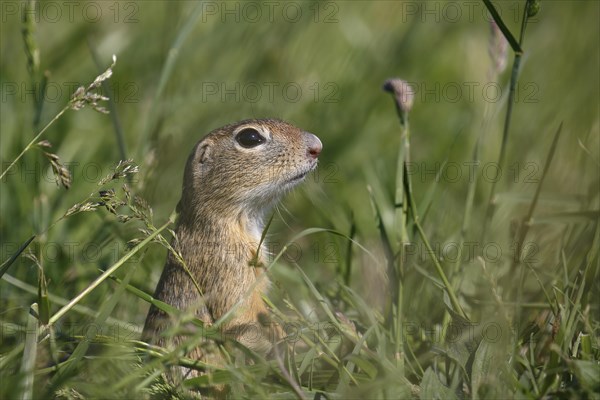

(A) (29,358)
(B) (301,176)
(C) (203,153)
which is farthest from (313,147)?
(A) (29,358)

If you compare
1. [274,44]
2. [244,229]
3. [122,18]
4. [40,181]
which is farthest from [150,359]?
[122,18]

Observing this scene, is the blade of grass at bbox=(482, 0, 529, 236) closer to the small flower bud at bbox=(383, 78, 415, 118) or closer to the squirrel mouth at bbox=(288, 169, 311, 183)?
the small flower bud at bbox=(383, 78, 415, 118)

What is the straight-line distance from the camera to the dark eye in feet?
13.7

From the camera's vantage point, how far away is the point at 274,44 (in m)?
6.41

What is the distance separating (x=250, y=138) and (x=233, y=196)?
318 millimetres

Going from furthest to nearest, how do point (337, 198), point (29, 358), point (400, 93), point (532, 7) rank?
1. point (337, 198)
2. point (400, 93)
3. point (532, 7)
4. point (29, 358)

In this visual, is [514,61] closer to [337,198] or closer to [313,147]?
[313,147]

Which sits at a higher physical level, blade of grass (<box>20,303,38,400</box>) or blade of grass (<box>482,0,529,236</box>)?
blade of grass (<box>482,0,529,236</box>)

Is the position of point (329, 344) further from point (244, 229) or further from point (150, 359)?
point (244, 229)

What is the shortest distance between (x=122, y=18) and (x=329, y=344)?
14.6 feet

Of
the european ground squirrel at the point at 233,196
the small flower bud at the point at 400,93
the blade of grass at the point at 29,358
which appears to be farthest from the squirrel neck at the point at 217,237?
the blade of grass at the point at 29,358

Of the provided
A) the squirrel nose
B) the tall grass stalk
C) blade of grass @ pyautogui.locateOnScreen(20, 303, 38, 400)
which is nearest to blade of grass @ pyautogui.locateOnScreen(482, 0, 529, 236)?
the tall grass stalk

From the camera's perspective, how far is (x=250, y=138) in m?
4.18

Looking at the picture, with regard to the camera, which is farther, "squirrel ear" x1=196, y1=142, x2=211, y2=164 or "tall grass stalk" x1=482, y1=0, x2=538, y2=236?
"squirrel ear" x1=196, y1=142, x2=211, y2=164
